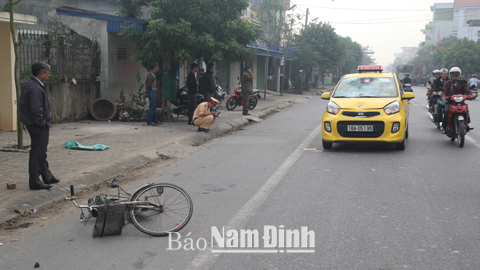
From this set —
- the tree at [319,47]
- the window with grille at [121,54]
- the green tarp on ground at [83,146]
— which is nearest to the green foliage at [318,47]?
the tree at [319,47]

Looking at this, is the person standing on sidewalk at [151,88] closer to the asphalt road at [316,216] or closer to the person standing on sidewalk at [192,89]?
the person standing on sidewalk at [192,89]

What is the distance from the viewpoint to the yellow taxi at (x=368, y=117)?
9047 millimetres

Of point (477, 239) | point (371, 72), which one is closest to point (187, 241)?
point (477, 239)

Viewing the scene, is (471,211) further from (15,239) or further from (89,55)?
(89,55)

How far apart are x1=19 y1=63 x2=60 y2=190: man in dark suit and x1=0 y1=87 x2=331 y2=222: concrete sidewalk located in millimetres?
288

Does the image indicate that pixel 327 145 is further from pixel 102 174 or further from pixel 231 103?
pixel 231 103

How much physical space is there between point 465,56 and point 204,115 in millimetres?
Result: 49837

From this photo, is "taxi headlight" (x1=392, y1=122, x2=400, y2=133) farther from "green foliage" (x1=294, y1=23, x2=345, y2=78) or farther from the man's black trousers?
"green foliage" (x1=294, y1=23, x2=345, y2=78)

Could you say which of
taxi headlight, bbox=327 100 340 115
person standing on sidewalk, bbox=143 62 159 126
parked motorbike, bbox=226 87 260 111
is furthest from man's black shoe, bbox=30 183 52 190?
parked motorbike, bbox=226 87 260 111

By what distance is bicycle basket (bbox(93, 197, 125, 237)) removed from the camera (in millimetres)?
4477

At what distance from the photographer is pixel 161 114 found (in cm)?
1450

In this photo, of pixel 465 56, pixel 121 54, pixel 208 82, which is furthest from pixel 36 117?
pixel 465 56

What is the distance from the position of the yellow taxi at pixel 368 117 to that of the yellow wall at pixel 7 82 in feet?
24.5

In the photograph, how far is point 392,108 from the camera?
9.27 meters
